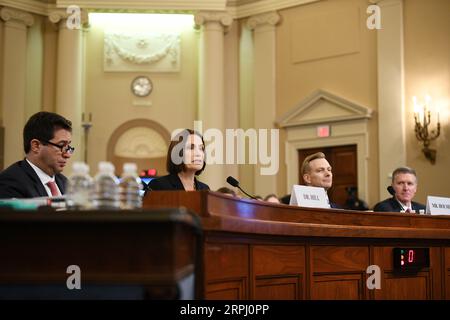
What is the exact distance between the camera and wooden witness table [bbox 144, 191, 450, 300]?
2691mm

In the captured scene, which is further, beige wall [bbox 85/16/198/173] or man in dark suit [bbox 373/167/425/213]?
beige wall [bbox 85/16/198/173]

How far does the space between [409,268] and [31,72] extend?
31.6ft

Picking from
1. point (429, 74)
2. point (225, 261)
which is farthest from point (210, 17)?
point (225, 261)

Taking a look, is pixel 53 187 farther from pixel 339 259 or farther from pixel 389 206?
pixel 389 206

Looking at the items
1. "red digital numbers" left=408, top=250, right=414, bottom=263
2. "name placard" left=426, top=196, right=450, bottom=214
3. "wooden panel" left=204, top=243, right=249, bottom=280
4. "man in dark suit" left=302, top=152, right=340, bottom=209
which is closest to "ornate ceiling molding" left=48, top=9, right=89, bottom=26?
"man in dark suit" left=302, top=152, right=340, bottom=209

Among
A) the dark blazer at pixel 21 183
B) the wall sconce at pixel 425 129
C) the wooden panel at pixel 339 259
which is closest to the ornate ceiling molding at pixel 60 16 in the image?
the wall sconce at pixel 425 129

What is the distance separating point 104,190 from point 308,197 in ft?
6.60

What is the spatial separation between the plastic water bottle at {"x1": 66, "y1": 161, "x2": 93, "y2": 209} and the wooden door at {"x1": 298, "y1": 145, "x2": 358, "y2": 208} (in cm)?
910

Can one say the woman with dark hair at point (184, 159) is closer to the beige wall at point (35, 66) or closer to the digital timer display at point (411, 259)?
the digital timer display at point (411, 259)

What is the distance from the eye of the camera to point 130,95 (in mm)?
12625

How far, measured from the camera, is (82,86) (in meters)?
12.4

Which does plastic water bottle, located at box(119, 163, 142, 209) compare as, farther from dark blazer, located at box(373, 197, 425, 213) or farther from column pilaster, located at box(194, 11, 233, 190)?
column pilaster, located at box(194, 11, 233, 190)
